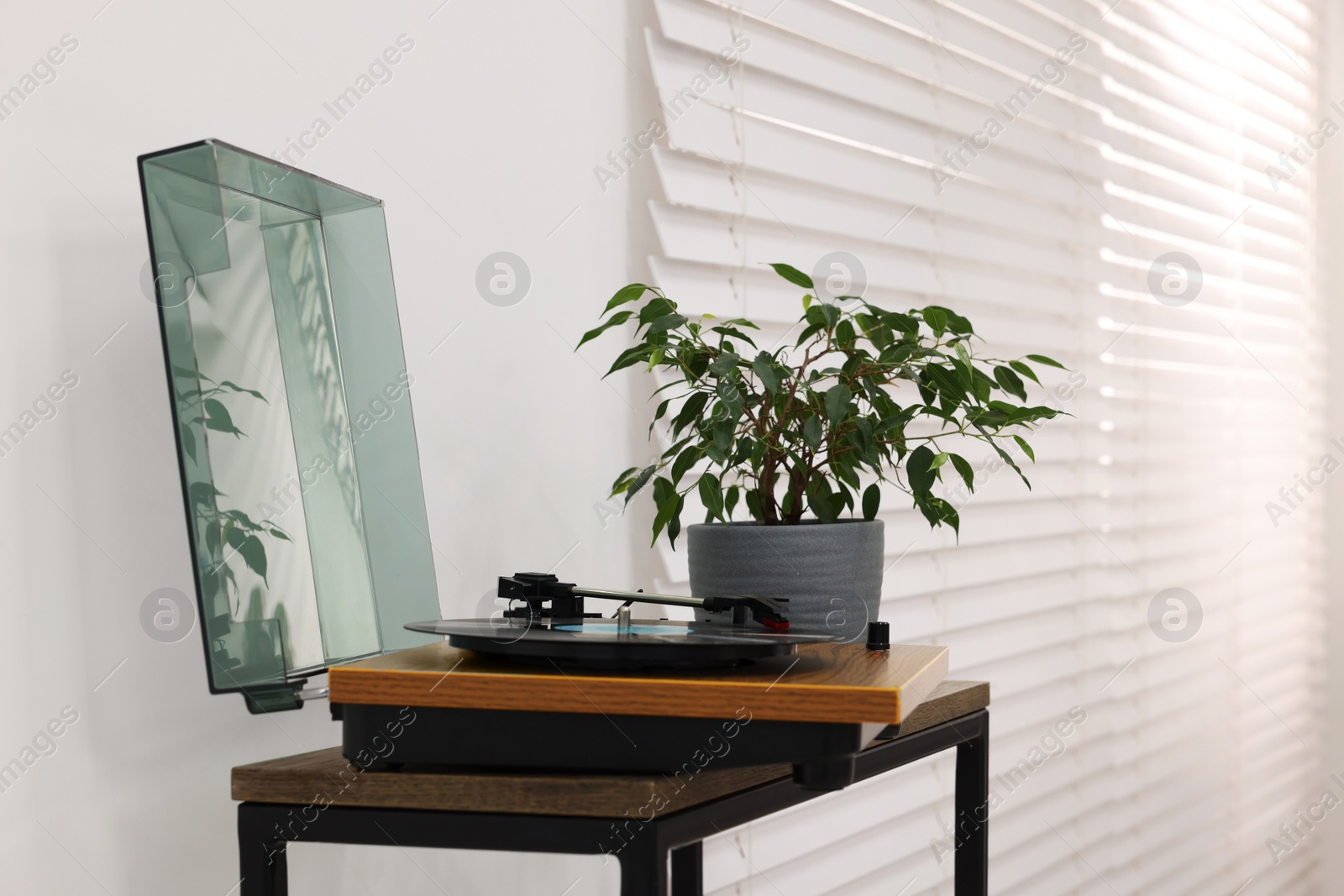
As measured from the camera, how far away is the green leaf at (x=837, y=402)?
87 centimetres

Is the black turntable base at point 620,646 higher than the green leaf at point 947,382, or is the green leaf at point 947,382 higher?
the green leaf at point 947,382

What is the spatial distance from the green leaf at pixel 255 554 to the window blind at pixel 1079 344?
21.8 inches

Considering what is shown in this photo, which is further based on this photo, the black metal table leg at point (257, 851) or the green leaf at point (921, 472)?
the green leaf at point (921, 472)

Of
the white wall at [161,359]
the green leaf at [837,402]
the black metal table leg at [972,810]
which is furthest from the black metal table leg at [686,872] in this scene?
the green leaf at [837,402]

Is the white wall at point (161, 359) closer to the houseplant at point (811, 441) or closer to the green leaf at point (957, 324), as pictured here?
the houseplant at point (811, 441)

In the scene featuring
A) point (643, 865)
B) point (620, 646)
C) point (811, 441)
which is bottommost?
point (643, 865)

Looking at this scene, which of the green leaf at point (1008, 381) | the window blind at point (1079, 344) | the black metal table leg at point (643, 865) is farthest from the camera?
the window blind at point (1079, 344)

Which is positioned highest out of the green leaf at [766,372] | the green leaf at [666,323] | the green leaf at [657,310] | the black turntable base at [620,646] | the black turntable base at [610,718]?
the green leaf at [657,310]

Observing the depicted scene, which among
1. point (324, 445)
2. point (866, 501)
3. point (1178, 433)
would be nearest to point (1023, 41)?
point (1178, 433)

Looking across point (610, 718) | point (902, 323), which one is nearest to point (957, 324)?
point (902, 323)

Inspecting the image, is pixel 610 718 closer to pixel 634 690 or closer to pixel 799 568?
pixel 634 690

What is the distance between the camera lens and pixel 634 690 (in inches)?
23.7

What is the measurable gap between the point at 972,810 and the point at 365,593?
527 millimetres

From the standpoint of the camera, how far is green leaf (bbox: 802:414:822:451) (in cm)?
88
